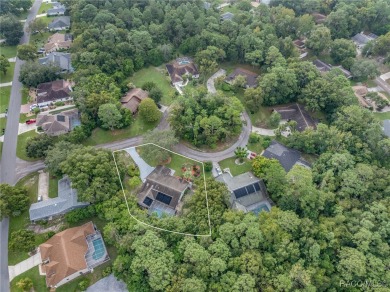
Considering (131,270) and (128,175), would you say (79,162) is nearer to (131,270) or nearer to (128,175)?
(128,175)

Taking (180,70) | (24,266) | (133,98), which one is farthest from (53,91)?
(24,266)

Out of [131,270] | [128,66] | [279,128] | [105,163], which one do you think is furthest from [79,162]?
[279,128]

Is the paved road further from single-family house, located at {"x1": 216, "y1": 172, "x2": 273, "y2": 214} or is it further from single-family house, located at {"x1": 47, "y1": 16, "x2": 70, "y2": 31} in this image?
single-family house, located at {"x1": 216, "y1": 172, "x2": 273, "y2": 214}

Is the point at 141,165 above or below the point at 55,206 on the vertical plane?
below

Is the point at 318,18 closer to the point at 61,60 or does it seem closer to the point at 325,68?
the point at 325,68

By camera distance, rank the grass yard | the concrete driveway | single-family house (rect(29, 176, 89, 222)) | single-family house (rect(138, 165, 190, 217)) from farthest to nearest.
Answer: the grass yard, the concrete driveway, single-family house (rect(138, 165, 190, 217)), single-family house (rect(29, 176, 89, 222))

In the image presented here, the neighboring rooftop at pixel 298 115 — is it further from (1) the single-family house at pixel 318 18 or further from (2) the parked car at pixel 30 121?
(2) the parked car at pixel 30 121

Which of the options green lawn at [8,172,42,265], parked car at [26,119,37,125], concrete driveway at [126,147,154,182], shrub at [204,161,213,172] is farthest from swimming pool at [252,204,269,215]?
parked car at [26,119,37,125]
